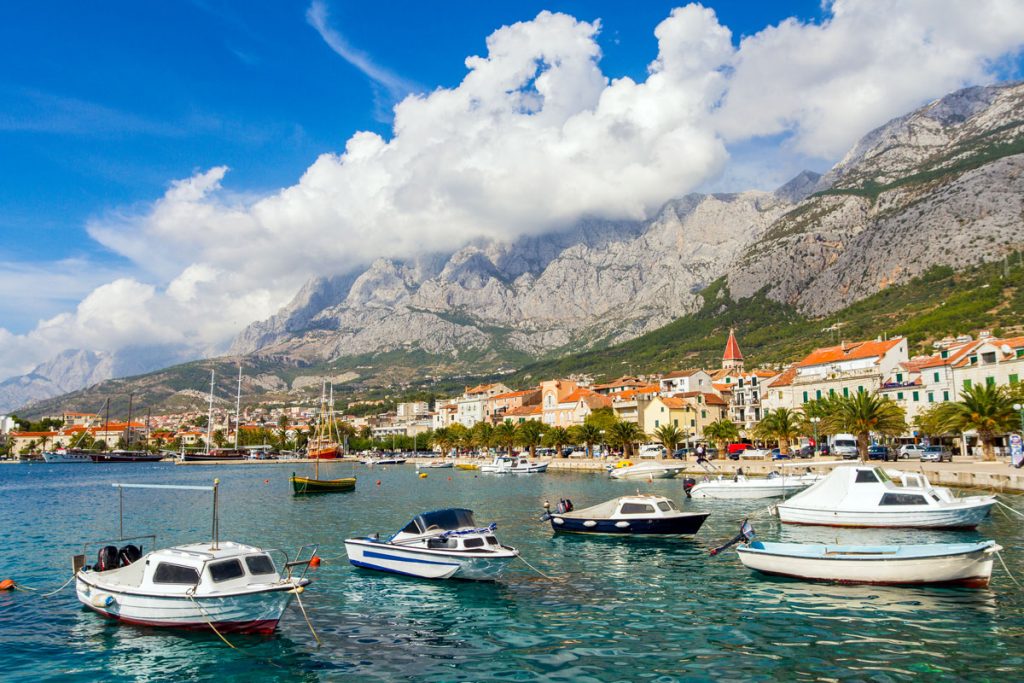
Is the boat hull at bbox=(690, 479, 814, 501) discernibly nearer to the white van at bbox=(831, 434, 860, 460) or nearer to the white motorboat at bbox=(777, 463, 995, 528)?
the white motorboat at bbox=(777, 463, 995, 528)

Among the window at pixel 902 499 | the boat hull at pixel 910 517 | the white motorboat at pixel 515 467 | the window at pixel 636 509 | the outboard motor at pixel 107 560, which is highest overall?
the outboard motor at pixel 107 560

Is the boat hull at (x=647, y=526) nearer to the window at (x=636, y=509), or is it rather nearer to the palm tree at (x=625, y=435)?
the window at (x=636, y=509)

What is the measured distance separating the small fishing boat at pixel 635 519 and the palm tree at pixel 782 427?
62113mm

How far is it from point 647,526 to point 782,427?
64.2 m

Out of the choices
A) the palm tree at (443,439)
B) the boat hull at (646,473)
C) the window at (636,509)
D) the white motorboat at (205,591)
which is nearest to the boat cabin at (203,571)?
the white motorboat at (205,591)

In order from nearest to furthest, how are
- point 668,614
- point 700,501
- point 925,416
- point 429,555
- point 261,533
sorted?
point 668,614
point 429,555
point 261,533
point 700,501
point 925,416

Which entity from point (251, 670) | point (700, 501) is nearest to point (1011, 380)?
point (700, 501)

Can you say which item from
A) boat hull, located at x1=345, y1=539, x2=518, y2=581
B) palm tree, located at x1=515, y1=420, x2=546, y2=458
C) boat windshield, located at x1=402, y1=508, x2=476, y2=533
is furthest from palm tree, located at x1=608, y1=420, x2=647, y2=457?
boat hull, located at x1=345, y1=539, x2=518, y2=581

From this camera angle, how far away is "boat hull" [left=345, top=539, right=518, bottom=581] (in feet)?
88.4

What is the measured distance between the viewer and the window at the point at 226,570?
20281mm

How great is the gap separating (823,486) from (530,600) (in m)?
22.6

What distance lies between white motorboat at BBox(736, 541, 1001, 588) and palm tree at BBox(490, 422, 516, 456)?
116585 millimetres

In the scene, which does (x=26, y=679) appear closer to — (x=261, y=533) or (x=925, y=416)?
(x=261, y=533)

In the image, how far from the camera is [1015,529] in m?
33.8
